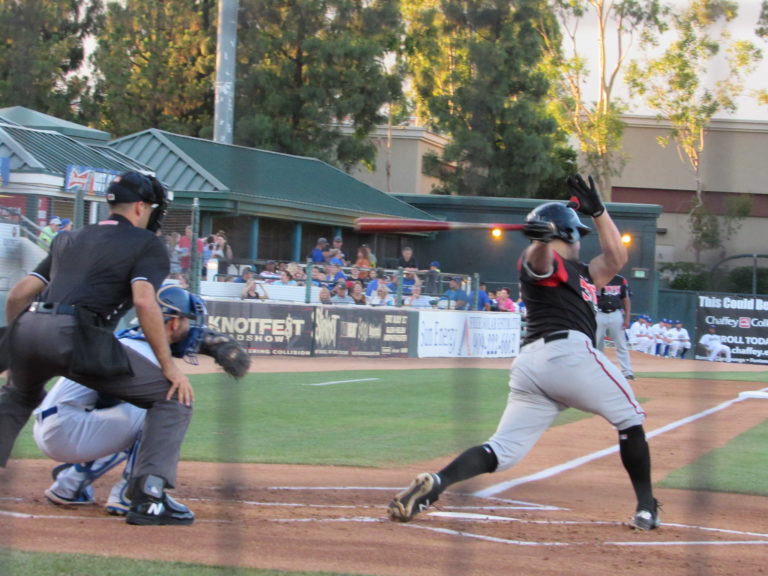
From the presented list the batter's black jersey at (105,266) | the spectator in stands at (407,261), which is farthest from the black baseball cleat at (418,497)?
the spectator in stands at (407,261)

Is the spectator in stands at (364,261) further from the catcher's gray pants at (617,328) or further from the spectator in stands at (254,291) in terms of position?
the catcher's gray pants at (617,328)

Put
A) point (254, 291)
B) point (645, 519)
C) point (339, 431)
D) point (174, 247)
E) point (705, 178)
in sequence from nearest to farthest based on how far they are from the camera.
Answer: point (645, 519) → point (705, 178) → point (339, 431) → point (174, 247) → point (254, 291)

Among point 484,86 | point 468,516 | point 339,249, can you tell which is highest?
point 484,86

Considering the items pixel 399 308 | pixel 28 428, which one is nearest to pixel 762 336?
pixel 399 308

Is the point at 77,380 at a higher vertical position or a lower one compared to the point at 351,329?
higher

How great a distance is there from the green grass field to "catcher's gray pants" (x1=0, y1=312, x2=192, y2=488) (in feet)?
2.29

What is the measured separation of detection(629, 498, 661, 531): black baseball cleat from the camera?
16.2 feet

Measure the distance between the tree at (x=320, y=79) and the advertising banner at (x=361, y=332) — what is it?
6512mm

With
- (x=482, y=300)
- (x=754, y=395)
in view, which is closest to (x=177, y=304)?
(x=754, y=395)

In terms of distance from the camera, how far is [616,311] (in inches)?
534

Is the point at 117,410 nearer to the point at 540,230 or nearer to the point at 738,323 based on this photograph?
the point at 540,230

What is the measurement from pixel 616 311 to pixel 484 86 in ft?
11.8

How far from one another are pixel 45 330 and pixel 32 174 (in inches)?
385

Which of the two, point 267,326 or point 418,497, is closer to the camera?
point 418,497
